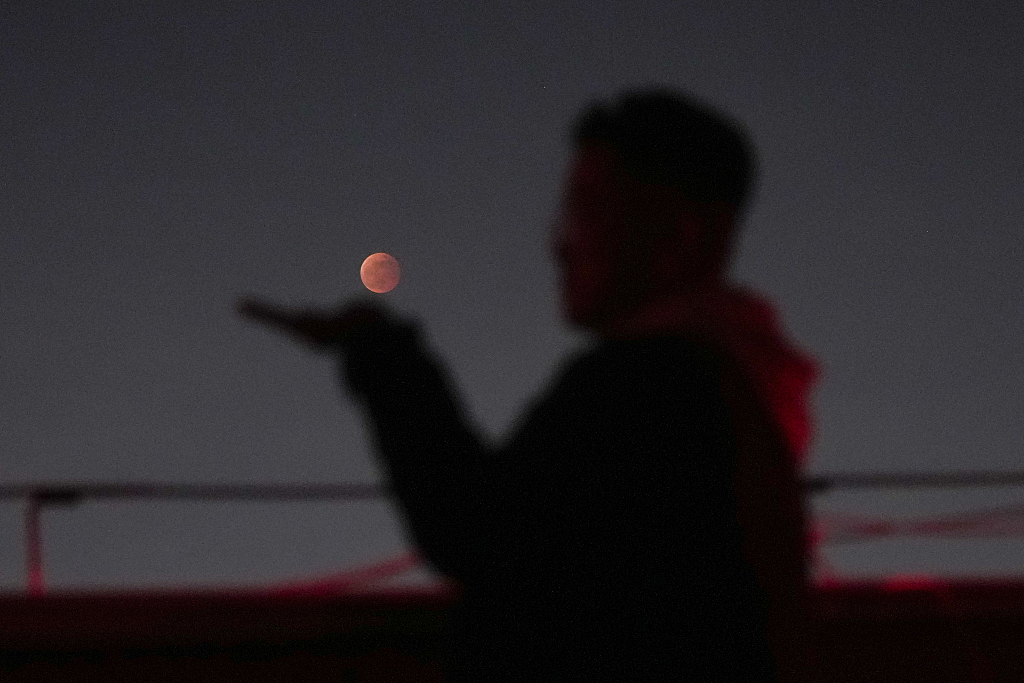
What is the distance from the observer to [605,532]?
83cm

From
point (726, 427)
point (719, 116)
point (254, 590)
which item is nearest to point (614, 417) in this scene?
point (726, 427)

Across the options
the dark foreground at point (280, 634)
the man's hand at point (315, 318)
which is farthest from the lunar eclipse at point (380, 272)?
the dark foreground at point (280, 634)

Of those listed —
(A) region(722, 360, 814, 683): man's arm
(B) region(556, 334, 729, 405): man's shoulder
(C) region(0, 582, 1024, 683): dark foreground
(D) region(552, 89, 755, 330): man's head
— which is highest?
(D) region(552, 89, 755, 330): man's head

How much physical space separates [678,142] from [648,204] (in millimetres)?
84

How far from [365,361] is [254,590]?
25.8 inches

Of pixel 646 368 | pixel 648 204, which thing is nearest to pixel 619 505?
pixel 646 368

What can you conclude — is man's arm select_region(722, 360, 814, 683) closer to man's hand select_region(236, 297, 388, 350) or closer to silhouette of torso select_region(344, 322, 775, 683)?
silhouette of torso select_region(344, 322, 775, 683)

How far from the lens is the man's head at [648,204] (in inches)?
41.3

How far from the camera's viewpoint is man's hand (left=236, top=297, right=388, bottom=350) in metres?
0.97

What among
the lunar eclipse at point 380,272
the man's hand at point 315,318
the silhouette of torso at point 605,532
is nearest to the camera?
the silhouette of torso at point 605,532

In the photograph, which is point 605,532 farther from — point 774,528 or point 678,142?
point 678,142

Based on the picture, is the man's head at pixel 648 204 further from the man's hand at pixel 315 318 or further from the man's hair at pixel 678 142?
the man's hand at pixel 315 318

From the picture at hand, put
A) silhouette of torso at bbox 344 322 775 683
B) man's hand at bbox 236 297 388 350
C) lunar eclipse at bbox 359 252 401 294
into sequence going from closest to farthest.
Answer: silhouette of torso at bbox 344 322 775 683
man's hand at bbox 236 297 388 350
lunar eclipse at bbox 359 252 401 294

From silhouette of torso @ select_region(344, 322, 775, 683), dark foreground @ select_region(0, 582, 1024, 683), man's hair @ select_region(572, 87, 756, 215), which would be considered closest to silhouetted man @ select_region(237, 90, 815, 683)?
silhouette of torso @ select_region(344, 322, 775, 683)
